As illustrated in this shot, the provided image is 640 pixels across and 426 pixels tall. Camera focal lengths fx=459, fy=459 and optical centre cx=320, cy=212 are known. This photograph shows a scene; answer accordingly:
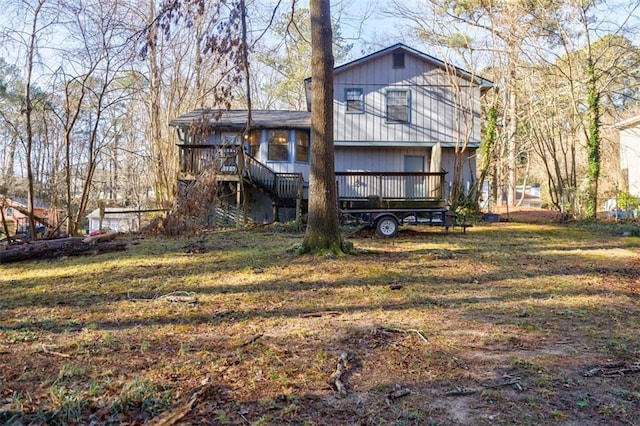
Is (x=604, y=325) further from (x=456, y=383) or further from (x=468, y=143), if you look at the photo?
(x=468, y=143)

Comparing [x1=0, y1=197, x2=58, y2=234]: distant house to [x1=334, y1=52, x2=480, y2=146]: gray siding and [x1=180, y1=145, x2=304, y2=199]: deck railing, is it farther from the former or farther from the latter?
[x1=334, y1=52, x2=480, y2=146]: gray siding

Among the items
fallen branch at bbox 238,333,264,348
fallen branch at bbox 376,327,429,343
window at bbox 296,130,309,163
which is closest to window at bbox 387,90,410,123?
window at bbox 296,130,309,163

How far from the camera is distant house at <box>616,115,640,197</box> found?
19941 mm

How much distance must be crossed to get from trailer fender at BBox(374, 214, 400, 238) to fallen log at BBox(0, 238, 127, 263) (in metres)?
6.06

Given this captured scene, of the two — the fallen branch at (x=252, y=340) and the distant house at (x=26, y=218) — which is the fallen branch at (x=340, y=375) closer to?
the fallen branch at (x=252, y=340)

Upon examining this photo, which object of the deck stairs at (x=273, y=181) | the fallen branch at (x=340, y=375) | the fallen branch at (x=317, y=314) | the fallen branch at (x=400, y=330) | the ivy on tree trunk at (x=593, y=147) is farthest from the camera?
the ivy on tree trunk at (x=593, y=147)

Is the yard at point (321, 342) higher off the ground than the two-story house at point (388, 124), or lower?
lower

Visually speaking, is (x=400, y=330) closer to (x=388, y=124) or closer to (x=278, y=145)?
(x=388, y=124)

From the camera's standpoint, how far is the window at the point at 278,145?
18.1 m

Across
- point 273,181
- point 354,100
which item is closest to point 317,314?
point 273,181

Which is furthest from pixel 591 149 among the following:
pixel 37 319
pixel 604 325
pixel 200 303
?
pixel 37 319

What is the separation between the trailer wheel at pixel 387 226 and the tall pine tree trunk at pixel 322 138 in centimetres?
399

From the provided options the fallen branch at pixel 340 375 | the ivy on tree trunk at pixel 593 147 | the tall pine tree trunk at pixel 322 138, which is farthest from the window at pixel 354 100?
the fallen branch at pixel 340 375

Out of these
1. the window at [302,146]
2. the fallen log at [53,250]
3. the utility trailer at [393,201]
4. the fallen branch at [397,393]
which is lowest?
the fallen branch at [397,393]
